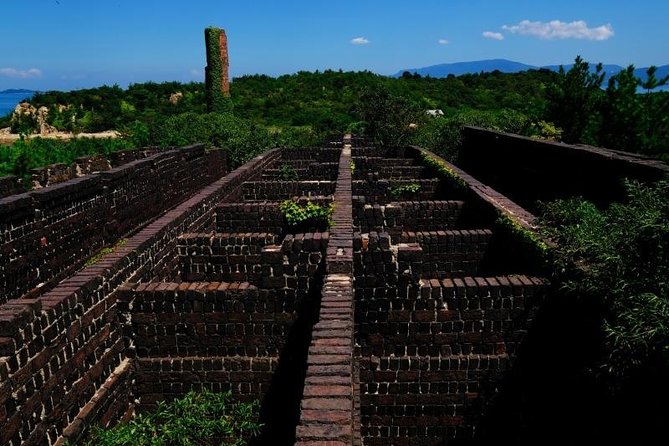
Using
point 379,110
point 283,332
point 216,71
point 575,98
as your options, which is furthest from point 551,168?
point 216,71

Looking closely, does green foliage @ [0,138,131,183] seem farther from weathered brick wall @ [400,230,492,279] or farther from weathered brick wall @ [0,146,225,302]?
weathered brick wall @ [400,230,492,279]

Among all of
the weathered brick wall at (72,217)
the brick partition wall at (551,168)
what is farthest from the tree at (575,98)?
the weathered brick wall at (72,217)

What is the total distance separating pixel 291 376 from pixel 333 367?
2.33 metres

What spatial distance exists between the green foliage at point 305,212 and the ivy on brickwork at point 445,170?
376 centimetres

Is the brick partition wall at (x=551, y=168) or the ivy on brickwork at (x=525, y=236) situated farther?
the brick partition wall at (x=551, y=168)

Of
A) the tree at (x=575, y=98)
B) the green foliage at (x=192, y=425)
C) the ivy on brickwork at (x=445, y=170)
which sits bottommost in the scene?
the green foliage at (x=192, y=425)

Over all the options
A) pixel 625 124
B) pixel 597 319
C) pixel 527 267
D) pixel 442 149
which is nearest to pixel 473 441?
pixel 597 319

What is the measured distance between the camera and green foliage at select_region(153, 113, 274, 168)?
70.6 feet

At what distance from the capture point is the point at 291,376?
5.70m

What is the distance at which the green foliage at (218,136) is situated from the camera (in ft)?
70.6

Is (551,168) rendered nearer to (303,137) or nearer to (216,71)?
(303,137)

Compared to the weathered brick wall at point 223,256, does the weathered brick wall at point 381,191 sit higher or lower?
higher

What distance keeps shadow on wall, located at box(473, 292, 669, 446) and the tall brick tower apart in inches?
1498

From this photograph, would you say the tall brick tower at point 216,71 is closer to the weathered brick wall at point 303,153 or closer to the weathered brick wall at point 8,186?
the weathered brick wall at point 303,153
